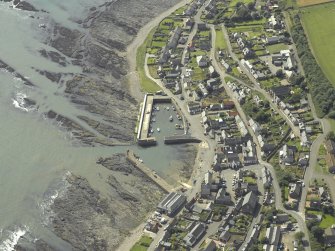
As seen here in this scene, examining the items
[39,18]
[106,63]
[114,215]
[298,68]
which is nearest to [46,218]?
[114,215]

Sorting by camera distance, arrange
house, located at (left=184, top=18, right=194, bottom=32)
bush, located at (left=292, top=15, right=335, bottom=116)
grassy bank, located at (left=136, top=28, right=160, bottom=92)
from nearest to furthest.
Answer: bush, located at (left=292, top=15, right=335, bottom=116) → grassy bank, located at (left=136, top=28, right=160, bottom=92) → house, located at (left=184, top=18, right=194, bottom=32)

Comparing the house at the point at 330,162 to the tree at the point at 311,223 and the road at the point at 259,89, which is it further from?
the tree at the point at 311,223

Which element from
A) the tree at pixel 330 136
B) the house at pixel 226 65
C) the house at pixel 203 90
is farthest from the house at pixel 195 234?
the house at pixel 226 65

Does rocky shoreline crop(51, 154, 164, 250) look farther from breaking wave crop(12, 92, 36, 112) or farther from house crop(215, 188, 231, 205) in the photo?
breaking wave crop(12, 92, 36, 112)

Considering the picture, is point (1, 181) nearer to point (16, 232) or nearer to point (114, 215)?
point (16, 232)

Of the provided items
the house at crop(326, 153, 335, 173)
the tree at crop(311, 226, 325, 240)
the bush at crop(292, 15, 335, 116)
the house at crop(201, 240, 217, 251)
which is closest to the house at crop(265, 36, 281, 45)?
the bush at crop(292, 15, 335, 116)

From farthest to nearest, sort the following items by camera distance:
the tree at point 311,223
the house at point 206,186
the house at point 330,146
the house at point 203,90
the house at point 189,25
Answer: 1. the house at point 189,25
2. the house at point 203,90
3. the house at point 330,146
4. the house at point 206,186
5. the tree at point 311,223

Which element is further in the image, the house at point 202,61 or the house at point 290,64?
the house at point 202,61
